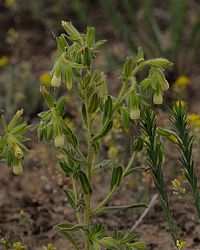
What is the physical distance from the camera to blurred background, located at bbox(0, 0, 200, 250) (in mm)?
3492

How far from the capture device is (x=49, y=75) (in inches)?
150

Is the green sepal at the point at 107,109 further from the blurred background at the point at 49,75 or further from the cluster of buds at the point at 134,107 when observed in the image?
the blurred background at the point at 49,75

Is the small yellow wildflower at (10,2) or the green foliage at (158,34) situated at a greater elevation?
the small yellow wildflower at (10,2)

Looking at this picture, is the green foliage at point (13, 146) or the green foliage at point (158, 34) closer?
the green foliage at point (13, 146)

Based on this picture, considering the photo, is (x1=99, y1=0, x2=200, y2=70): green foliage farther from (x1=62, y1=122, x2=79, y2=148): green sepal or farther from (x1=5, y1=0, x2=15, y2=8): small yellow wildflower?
(x1=62, y1=122, x2=79, y2=148): green sepal

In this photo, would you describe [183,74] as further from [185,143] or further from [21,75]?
[185,143]

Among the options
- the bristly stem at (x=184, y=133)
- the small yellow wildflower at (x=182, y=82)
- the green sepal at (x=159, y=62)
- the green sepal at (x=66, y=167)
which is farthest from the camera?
the small yellow wildflower at (x=182, y=82)

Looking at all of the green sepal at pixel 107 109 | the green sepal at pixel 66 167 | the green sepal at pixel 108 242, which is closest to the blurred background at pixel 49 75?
the green sepal at pixel 107 109

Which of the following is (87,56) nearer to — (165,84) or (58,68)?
(58,68)

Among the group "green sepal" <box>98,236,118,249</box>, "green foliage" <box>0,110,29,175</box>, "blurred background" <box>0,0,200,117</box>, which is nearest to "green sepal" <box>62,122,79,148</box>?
"green foliage" <box>0,110,29,175</box>

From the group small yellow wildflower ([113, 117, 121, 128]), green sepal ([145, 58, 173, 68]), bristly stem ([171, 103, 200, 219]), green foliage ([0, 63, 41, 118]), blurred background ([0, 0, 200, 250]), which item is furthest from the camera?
green foliage ([0, 63, 41, 118])

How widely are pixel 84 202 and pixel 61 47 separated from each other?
0.64m

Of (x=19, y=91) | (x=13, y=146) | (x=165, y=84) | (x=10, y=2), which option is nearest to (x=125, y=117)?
(x=165, y=84)

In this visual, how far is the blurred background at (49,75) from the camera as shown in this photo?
3.49 meters
